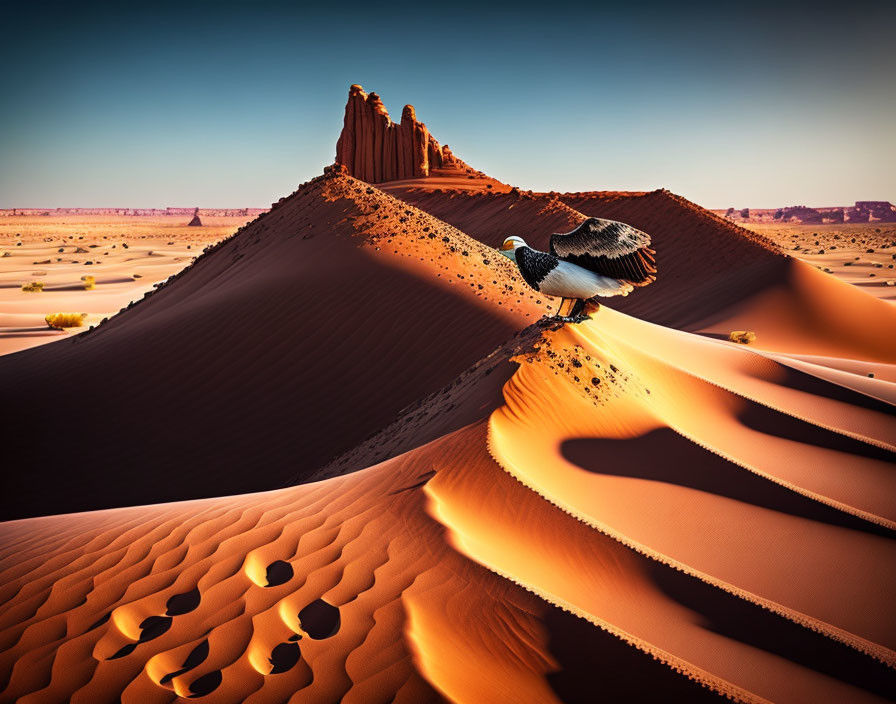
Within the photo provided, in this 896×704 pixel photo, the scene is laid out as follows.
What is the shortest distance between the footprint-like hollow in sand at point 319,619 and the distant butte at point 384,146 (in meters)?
56.9

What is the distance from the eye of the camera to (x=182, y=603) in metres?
3.33

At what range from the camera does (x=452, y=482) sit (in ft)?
15.0

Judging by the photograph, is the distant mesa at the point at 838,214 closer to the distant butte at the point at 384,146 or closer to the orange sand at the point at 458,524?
the distant butte at the point at 384,146

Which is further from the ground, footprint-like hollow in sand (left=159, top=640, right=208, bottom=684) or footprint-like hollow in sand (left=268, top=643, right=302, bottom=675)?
footprint-like hollow in sand (left=268, top=643, right=302, bottom=675)

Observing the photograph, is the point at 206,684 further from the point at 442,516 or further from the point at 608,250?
the point at 608,250

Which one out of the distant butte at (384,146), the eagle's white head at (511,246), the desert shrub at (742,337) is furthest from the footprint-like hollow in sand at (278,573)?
the distant butte at (384,146)

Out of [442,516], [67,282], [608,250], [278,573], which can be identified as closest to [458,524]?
[442,516]

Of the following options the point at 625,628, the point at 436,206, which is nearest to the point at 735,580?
the point at 625,628

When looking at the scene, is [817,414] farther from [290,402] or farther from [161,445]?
[161,445]

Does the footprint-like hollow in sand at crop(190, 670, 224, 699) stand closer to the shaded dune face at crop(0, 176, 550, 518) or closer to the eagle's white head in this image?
the eagle's white head

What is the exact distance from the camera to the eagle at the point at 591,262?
6.23 metres

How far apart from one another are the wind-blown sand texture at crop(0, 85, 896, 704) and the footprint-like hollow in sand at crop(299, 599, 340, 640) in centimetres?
1

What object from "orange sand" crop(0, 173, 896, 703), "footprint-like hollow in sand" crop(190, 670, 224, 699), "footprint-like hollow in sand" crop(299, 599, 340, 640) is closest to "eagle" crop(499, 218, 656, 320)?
"orange sand" crop(0, 173, 896, 703)

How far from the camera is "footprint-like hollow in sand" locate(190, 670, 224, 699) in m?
2.67
